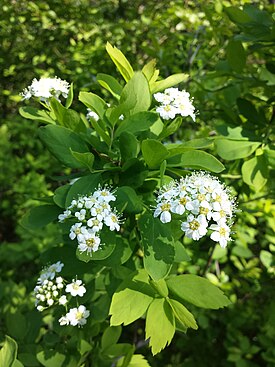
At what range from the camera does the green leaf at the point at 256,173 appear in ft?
4.39

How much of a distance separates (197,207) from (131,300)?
28cm

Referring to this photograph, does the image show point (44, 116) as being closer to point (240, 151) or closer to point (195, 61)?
point (240, 151)

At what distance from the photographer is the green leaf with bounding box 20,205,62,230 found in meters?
1.14

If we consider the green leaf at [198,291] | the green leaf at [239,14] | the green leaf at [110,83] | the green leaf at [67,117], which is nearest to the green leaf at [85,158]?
the green leaf at [67,117]

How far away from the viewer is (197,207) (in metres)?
0.96

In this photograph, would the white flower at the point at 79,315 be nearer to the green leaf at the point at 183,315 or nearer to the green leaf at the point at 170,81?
the green leaf at the point at 183,315

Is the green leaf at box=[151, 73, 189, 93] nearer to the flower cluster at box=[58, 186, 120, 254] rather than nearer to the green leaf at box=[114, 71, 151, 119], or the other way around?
the green leaf at box=[114, 71, 151, 119]

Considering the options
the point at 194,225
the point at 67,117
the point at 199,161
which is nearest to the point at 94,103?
the point at 67,117

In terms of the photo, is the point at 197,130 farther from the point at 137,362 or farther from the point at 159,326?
the point at 159,326

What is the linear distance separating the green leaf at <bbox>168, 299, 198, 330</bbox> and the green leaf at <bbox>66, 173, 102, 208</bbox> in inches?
13.1

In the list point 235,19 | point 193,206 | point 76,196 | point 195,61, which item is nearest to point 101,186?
point 76,196

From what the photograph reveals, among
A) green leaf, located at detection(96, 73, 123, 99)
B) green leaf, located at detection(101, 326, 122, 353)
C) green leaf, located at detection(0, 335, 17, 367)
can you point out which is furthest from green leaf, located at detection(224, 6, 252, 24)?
green leaf, located at detection(0, 335, 17, 367)

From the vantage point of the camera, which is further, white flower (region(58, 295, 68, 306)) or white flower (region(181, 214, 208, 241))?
white flower (region(58, 295, 68, 306))

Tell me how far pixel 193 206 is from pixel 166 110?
308 millimetres
